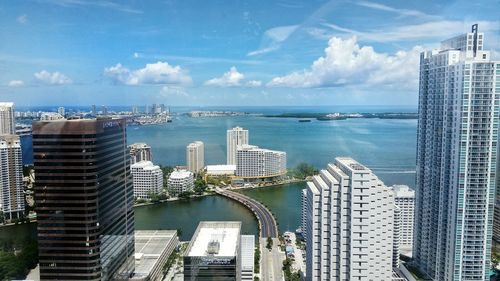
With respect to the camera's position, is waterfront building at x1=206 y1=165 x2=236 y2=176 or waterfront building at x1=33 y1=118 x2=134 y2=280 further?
waterfront building at x1=206 y1=165 x2=236 y2=176

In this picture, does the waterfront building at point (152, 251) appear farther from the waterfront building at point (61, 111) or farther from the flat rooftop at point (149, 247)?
the waterfront building at point (61, 111)

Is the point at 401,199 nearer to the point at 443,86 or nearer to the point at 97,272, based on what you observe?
the point at 443,86

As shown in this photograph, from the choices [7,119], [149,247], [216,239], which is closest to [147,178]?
[149,247]

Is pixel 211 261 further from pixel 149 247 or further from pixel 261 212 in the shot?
pixel 261 212

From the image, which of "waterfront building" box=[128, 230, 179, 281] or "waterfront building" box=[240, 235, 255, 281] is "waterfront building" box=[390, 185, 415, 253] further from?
"waterfront building" box=[128, 230, 179, 281]

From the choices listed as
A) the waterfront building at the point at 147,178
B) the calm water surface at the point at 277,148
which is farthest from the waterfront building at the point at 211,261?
the waterfront building at the point at 147,178

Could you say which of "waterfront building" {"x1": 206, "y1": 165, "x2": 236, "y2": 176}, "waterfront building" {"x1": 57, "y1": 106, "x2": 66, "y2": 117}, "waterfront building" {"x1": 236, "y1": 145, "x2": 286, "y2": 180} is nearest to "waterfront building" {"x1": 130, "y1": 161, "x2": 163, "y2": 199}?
"waterfront building" {"x1": 206, "y1": 165, "x2": 236, "y2": 176}

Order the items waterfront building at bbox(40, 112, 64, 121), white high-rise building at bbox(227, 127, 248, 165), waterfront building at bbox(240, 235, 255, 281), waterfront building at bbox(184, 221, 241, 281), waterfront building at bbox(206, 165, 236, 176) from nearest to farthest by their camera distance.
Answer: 1. waterfront building at bbox(184, 221, 241, 281)
2. waterfront building at bbox(40, 112, 64, 121)
3. waterfront building at bbox(240, 235, 255, 281)
4. white high-rise building at bbox(227, 127, 248, 165)
5. waterfront building at bbox(206, 165, 236, 176)

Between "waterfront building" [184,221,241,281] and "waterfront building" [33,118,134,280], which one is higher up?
"waterfront building" [33,118,134,280]
